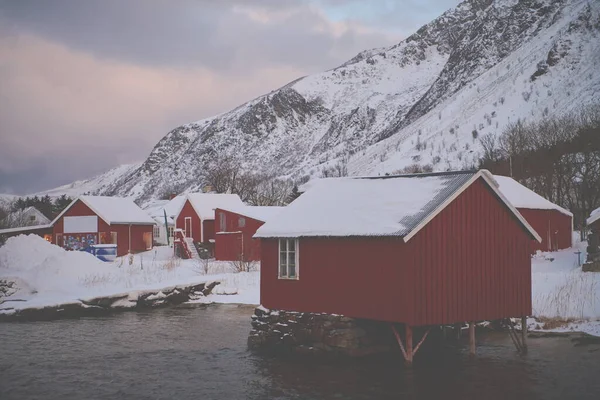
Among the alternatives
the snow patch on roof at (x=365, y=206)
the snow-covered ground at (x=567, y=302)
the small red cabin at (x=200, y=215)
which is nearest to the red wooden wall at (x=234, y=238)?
the small red cabin at (x=200, y=215)

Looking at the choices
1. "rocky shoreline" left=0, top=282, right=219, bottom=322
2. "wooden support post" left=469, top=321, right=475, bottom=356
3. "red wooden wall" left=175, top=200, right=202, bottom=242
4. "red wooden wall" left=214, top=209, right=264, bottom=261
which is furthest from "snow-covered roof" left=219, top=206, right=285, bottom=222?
"wooden support post" left=469, top=321, right=475, bottom=356

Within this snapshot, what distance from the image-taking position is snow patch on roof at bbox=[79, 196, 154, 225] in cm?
6506

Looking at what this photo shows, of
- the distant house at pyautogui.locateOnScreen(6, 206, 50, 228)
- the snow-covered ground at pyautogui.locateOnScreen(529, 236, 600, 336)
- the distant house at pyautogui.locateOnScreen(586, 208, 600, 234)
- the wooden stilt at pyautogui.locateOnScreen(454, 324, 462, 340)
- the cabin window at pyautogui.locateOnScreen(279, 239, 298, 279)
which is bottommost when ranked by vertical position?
the wooden stilt at pyautogui.locateOnScreen(454, 324, 462, 340)

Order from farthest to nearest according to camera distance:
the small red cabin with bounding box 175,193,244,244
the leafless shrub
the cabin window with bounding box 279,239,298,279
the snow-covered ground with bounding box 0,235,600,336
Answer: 1. the small red cabin with bounding box 175,193,244,244
2. the leafless shrub
3. the snow-covered ground with bounding box 0,235,600,336
4. the cabin window with bounding box 279,239,298,279

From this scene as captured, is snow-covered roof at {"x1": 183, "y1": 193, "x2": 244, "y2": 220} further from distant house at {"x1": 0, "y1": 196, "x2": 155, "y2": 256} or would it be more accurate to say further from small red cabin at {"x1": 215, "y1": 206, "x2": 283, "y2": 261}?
distant house at {"x1": 0, "y1": 196, "x2": 155, "y2": 256}

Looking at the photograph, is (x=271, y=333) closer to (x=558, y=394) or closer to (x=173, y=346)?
(x=173, y=346)

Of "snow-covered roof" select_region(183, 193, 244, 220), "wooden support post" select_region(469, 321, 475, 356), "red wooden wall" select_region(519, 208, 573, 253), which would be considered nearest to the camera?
"wooden support post" select_region(469, 321, 475, 356)

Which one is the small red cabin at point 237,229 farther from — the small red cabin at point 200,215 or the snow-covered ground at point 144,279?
the small red cabin at point 200,215

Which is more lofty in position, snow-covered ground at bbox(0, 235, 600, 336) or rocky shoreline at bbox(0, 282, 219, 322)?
snow-covered ground at bbox(0, 235, 600, 336)

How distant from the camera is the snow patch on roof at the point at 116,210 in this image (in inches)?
2562

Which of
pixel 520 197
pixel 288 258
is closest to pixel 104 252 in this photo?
pixel 520 197

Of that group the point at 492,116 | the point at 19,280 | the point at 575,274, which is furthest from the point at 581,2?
the point at 19,280

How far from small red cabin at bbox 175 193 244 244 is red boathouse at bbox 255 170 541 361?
40370 millimetres

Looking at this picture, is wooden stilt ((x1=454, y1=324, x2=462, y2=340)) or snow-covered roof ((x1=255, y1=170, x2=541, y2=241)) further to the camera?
wooden stilt ((x1=454, y1=324, x2=462, y2=340))
